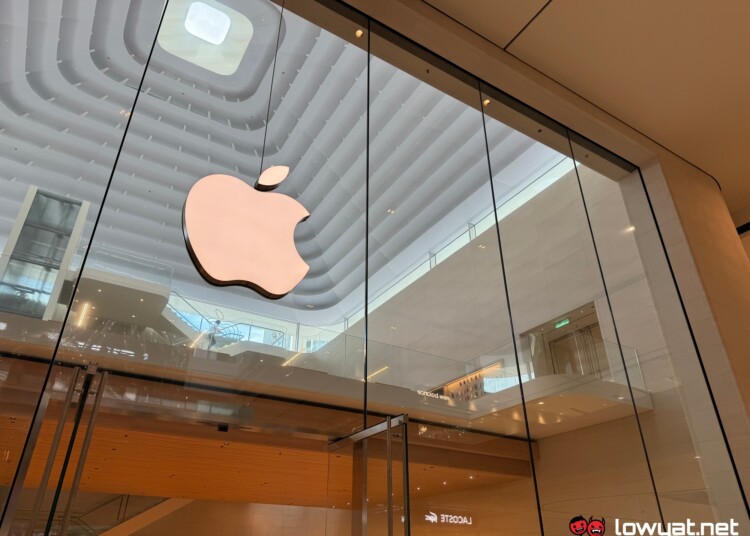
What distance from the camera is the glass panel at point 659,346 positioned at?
11.1 ft

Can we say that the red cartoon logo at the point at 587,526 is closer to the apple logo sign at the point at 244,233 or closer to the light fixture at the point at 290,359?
the light fixture at the point at 290,359

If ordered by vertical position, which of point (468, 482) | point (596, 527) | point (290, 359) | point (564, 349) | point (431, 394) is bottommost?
point (596, 527)

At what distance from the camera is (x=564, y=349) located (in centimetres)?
474

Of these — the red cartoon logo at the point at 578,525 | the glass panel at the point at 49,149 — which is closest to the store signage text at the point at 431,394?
the red cartoon logo at the point at 578,525

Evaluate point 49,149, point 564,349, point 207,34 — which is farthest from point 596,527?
point 207,34

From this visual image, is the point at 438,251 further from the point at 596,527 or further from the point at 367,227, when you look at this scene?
the point at 596,527

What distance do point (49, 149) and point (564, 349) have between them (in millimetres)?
4312

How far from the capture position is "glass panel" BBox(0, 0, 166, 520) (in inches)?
74.6

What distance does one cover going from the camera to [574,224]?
4.40m

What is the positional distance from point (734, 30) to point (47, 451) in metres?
4.55

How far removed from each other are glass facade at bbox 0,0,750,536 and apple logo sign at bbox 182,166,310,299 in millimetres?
17

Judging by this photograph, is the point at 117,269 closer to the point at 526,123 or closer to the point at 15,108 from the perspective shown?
the point at 15,108

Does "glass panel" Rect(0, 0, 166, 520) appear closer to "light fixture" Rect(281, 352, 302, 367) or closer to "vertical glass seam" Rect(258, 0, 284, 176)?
"vertical glass seam" Rect(258, 0, 284, 176)

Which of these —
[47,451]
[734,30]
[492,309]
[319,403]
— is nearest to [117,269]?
[47,451]
